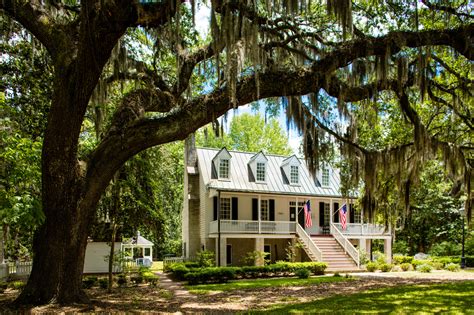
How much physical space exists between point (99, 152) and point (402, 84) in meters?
6.44

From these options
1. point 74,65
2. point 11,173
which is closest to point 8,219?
point 11,173

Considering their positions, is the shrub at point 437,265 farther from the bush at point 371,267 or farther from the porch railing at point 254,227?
the porch railing at point 254,227

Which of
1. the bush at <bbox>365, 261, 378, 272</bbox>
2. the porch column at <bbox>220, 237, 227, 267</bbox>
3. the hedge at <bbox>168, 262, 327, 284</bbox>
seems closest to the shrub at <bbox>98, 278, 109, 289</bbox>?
the hedge at <bbox>168, 262, 327, 284</bbox>

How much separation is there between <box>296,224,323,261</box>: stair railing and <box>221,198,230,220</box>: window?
4.24 metres

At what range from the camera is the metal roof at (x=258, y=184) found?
24800mm

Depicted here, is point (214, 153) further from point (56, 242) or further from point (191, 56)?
point (56, 242)

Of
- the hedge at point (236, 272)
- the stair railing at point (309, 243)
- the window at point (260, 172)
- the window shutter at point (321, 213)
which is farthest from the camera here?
the window shutter at point (321, 213)

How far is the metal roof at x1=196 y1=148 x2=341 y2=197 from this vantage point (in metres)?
24.8

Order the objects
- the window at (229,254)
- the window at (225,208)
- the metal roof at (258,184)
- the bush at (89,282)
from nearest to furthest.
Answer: the bush at (89,282), the metal roof at (258,184), the window at (225,208), the window at (229,254)

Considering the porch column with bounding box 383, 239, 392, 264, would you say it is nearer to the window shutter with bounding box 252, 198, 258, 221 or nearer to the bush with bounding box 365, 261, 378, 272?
the bush with bounding box 365, 261, 378, 272

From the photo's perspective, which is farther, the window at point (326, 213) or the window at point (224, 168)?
the window at point (326, 213)

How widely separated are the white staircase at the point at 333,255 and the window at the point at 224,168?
651 centimetres

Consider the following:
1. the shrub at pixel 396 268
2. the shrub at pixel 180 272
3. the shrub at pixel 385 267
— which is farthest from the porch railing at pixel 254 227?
the shrub at pixel 396 268

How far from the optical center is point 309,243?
78.3 feet
